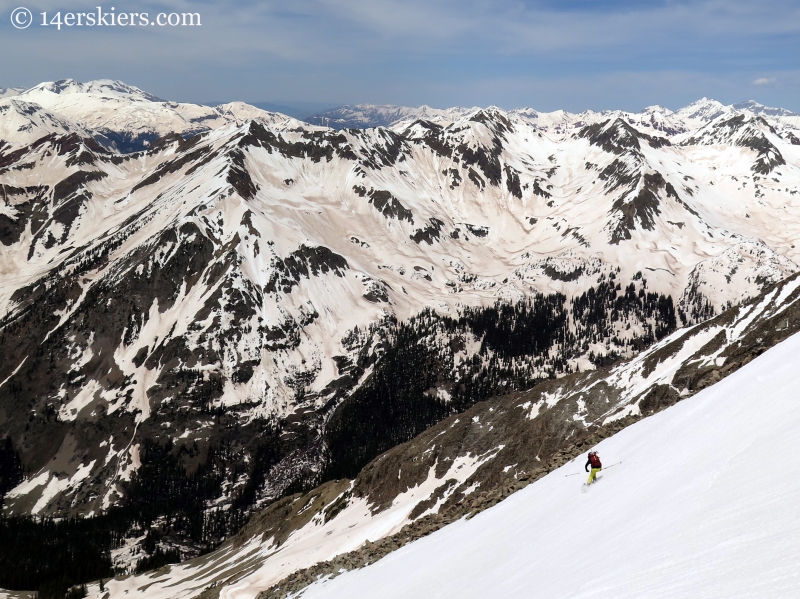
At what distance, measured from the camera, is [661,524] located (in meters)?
12.4

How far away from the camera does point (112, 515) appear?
Result: 538ft

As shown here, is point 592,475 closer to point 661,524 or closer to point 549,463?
point 661,524

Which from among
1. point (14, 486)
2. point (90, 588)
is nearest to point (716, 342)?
point (90, 588)

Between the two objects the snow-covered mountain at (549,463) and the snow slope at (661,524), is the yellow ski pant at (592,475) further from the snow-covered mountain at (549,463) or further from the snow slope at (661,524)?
the snow-covered mountain at (549,463)

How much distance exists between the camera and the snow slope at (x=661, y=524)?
28.2ft

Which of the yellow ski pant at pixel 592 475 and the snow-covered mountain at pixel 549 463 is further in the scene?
the yellow ski pant at pixel 592 475

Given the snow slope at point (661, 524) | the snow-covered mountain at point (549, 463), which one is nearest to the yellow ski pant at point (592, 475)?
the snow slope at point (661, 524)

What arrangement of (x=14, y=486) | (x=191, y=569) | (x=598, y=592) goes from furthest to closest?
(x=14, y=486)
(x=191, y=569)
(x=598, y=592)

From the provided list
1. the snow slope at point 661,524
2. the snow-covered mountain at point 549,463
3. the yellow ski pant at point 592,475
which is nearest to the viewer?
the snow slope at point 661,524

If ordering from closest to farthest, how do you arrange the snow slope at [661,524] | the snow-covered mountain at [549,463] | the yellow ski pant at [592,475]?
the snow slope at [661,524], the snow-covered mountain at [549,463], the yellow ski pant at [592,475]

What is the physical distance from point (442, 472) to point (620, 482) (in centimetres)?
6255

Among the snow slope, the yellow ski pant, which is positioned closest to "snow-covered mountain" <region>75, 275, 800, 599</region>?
the snow slope

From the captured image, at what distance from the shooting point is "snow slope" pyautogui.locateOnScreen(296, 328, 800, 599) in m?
8.61

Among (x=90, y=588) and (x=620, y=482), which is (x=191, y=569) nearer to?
(x=90, y=588)
